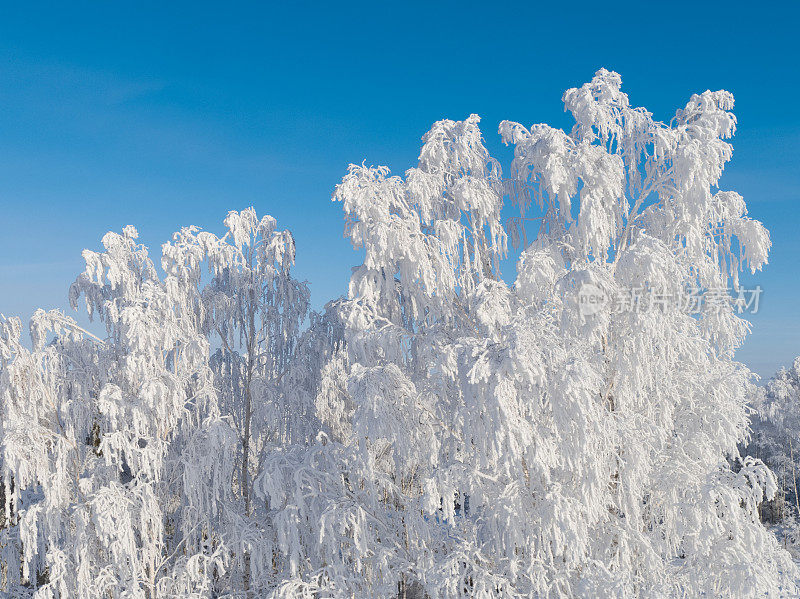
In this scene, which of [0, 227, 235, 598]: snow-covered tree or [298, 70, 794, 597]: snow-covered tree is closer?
[298, 70, 794, 597]: snow-covered tree

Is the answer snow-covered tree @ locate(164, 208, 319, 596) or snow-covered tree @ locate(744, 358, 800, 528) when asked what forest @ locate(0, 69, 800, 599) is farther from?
snow-covered tree @ locate(744, 358, 800, 528)

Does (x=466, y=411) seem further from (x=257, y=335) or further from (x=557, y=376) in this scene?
(x=257, y=335)

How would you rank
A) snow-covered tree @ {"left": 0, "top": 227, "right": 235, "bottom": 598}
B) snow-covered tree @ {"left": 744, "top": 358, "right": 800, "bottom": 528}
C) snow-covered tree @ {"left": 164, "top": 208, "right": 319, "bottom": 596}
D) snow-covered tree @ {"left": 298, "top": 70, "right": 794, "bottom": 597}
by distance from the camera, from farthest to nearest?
snow-covered tree @ {"left": 744, "top": 358, "right": 800, "bottom": 528}
snow-covered tree @ {"left": 164, "top": 208, "right": 319, "bottom": 596}
snow-covered tree @ {"left": 0, "top": 227, "right": 235, "bottom": 598}
snow-covered tree @ {"left": 298, "top": 70, "right": 794, "bottom": 597}

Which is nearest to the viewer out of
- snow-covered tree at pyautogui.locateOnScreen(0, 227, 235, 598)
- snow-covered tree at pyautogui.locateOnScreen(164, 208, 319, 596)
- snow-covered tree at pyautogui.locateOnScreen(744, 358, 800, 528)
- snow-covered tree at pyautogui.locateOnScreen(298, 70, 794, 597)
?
snow-covered tree at pyautogui.locateOnScreen(298, 70, 794, 597)

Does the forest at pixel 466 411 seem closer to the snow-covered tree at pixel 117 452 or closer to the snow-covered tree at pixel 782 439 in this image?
the snow-covered tree at pixel 117 452

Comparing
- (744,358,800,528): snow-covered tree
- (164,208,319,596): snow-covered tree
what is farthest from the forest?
(744,358,800,528): snow-covered tree

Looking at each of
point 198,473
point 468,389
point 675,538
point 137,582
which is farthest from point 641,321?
point 137,582

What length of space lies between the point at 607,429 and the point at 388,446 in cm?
364

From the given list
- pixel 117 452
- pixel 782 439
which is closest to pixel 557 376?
pixel 117 452

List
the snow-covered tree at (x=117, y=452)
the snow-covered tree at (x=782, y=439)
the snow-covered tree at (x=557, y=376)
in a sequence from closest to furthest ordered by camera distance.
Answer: the snow-covered tree at (x=557, y=376), the snow-covered tree at (x=117, y=452), the snow-covered tree at (x=782, y=439)

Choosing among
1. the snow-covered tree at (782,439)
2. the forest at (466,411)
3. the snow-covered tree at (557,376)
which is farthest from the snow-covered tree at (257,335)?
the snow-covered tree at (782,439)

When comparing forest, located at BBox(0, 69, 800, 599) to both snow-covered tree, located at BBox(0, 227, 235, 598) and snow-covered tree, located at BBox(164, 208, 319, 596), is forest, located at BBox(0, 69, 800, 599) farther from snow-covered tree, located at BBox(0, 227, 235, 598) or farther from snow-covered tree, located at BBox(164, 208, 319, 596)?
snow-covered tree, located at BBox(164, 208, 319, 596)

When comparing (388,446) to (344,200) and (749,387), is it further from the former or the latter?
(749,387)

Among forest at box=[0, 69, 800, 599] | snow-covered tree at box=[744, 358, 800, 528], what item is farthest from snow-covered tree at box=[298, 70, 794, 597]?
snow-covered tree at box=[744, 358, 800, 528]
